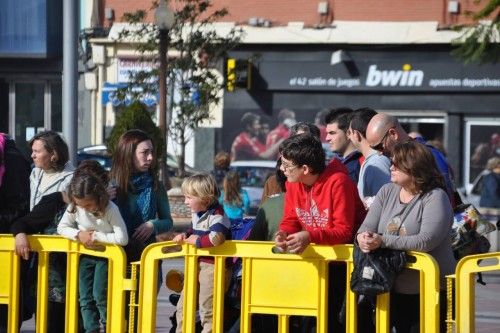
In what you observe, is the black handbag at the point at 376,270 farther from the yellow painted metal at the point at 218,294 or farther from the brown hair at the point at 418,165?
the yellow painted metal at the point at 218,294

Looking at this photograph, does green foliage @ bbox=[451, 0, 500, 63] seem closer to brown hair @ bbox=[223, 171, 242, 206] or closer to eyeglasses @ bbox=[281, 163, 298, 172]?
brown hair @ bbox=[223, 171, 242, 206]

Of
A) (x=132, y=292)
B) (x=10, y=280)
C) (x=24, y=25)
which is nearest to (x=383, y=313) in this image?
(x=132, y=292)

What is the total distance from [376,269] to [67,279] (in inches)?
84.5

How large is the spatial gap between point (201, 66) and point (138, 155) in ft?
67.5

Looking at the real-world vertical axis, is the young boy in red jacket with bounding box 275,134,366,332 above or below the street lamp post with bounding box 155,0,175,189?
below

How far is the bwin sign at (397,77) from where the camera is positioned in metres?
31.7

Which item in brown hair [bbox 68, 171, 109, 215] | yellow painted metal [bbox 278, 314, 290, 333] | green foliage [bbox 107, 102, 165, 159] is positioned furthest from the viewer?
green foliage [bbox 107, 102, 165, 159]

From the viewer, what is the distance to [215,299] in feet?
24.0

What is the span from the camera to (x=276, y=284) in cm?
712

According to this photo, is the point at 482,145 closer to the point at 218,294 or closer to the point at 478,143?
the point at 478,143

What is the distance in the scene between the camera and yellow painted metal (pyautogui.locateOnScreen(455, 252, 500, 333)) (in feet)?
22.0

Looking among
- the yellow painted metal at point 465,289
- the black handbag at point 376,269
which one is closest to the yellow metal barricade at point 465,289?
the yellow painted metal at point 465,289

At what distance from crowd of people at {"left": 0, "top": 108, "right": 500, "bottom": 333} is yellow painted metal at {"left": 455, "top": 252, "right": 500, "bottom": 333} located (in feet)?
0.39

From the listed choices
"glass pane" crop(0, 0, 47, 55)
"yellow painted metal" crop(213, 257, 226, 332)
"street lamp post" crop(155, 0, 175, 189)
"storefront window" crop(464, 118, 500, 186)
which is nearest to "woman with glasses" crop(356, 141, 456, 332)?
"yellow painted metal" crop(213, 257, 226, 332)
